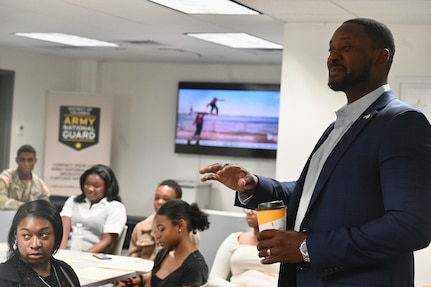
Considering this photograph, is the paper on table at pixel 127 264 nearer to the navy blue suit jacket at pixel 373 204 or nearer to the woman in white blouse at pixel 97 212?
the woman in white blouse at pixel 97 212

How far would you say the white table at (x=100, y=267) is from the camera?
4.37 meters

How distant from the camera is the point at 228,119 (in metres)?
10.6

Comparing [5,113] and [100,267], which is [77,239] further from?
[5,113]

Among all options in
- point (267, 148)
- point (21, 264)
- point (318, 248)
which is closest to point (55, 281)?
point (21, 264)

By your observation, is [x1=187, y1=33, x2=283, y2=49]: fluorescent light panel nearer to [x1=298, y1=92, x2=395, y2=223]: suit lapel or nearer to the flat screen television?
the flat screen television

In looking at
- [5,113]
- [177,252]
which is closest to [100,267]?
[177,252]

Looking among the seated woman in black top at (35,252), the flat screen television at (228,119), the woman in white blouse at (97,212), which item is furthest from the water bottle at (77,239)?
the flat screen television at (228,119)

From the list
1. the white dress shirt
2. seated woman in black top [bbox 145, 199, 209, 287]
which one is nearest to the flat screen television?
seated woman in black top [bbox 145, 199, 209, 287]

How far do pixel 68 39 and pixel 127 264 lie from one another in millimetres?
4123

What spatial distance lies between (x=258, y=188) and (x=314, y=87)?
149 inches

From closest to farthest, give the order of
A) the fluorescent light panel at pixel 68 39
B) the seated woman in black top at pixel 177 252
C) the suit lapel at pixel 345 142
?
the suit lapel at pixel 345 142, the seated woman in black top at pixel 177 252, the fluorescent light panel at pixel 68 39

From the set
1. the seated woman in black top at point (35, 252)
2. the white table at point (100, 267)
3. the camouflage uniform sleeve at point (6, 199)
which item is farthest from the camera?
the camouflage uniform sleeve at point (6, 199)

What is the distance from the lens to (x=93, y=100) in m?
10.7

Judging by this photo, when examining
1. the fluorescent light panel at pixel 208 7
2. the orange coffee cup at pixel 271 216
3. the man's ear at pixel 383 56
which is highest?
the fluorescent light panel at pixel 208 7
